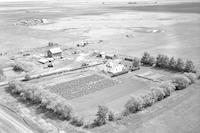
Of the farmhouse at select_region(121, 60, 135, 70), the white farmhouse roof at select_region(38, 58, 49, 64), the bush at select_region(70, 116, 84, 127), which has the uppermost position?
the farmhouse at select_region(121, 60, 135, 70)

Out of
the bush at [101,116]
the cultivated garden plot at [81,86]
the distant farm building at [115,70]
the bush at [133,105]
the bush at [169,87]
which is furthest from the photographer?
the distant farm building at [115,70]

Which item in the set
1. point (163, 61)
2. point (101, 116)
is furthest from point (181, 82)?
point (101, 116)

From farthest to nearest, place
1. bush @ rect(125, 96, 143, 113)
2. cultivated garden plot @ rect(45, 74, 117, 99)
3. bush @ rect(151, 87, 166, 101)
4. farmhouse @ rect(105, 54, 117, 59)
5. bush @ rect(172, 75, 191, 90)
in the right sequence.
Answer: farmhouse @ rect(105, 54, 117, 59)
cultivated garden plot @ rect(45, 74, 117, 99)
bush @ rect(172, 75, 191, 90)
bush @ rect(151, 87, 166, 101)
bush @ rect(125, 96, 143, 113)

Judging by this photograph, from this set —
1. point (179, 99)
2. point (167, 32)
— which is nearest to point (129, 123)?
point (179, 99)

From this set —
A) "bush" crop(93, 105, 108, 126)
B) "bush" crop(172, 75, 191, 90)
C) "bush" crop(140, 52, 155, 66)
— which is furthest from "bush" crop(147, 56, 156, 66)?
"bush" crop(93, 105, 108, 126)

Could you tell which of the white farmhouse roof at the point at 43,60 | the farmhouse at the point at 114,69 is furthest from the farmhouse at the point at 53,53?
the farmhouse at the point at 114,69

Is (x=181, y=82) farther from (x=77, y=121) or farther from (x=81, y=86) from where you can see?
(x=77, y=121)

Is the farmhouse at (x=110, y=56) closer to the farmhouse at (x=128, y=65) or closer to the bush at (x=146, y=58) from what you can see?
the farmhouse at (x=128, y=65)

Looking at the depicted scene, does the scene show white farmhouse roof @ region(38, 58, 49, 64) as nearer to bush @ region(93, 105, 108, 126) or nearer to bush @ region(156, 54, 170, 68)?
bush @ region(156, 54, 170, 68)
